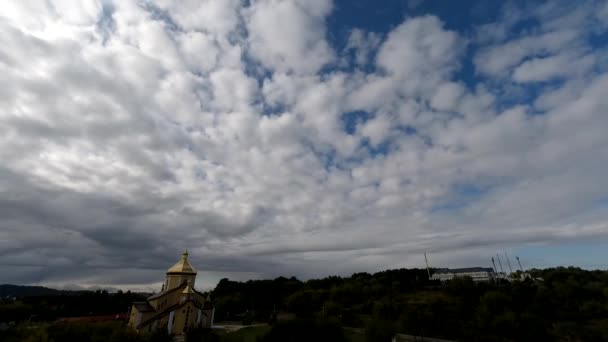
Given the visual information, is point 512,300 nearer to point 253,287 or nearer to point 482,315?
point 482,315

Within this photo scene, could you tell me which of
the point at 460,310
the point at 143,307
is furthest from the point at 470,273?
the point at 143,307

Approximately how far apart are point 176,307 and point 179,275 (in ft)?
20.8

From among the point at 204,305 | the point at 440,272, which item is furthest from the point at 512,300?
the point at 440,272

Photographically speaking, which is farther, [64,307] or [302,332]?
[64,307]

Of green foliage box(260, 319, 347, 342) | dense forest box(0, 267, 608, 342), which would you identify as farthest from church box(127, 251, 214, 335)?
green foliage box(260, 319, 347, 342)

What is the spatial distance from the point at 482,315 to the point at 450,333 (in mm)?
6080

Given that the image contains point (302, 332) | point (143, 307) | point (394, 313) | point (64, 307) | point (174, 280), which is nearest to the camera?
point (302, 332)

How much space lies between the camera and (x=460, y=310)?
2199 inches

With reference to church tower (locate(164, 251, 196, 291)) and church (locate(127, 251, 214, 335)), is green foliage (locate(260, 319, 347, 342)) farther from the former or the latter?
church tower (locate(164, 251, 196, 291))

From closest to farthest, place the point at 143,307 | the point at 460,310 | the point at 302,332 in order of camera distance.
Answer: the point at 302,332 → the point at 143,307 → the point at 460,310

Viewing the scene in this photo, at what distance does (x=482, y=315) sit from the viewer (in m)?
47.0

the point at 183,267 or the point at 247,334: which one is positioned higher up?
the point at 183,267

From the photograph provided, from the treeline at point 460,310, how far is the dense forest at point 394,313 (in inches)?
3.9

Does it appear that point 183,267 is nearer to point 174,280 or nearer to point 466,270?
point 174,280
